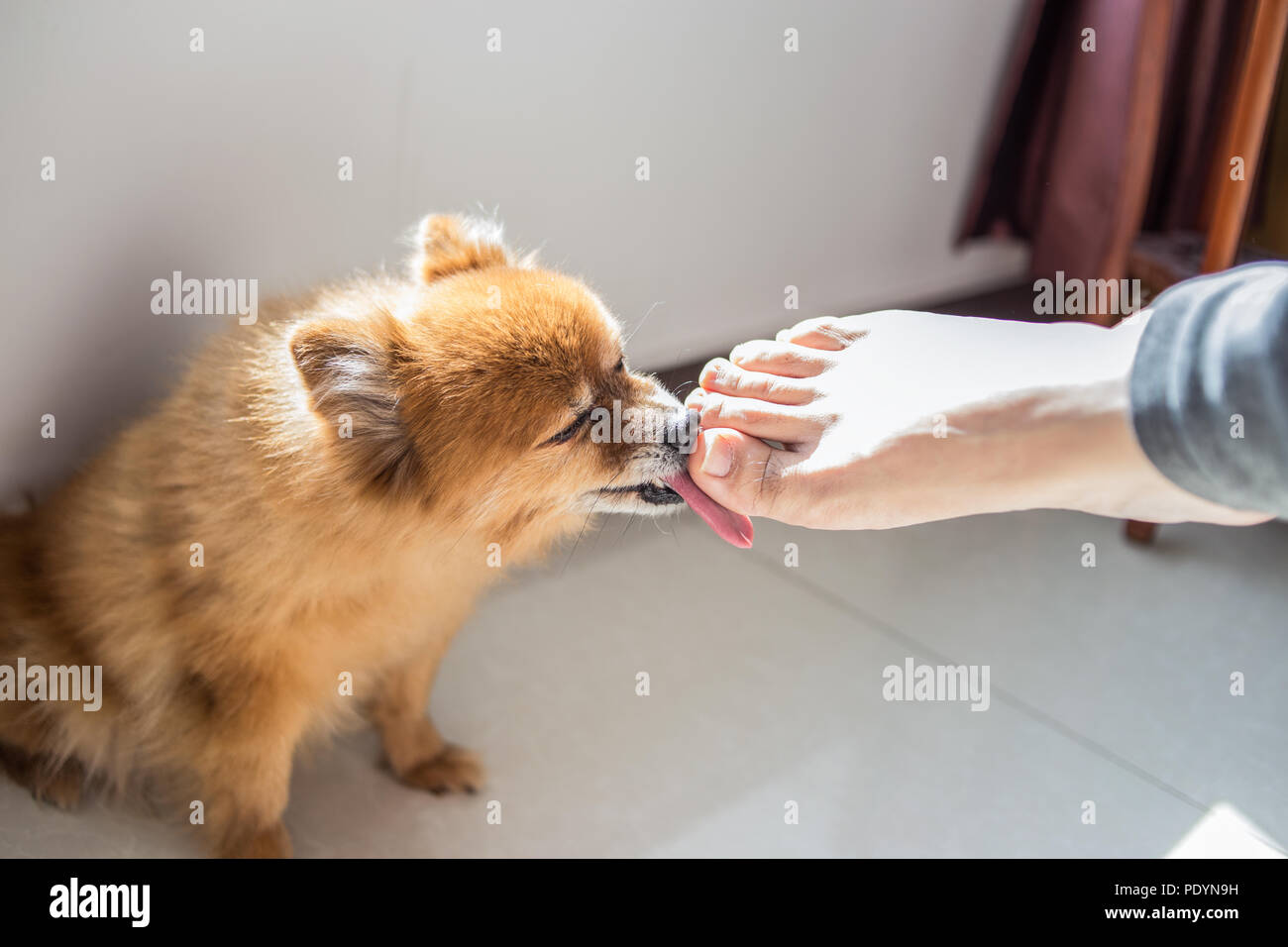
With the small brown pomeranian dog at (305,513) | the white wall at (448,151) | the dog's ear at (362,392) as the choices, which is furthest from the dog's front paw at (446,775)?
the white wall at (448,151)

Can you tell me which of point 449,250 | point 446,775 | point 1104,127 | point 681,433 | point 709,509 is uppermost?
point 1104,127

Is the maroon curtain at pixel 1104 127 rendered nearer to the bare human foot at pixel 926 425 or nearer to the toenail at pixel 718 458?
the bare human foot at pixel 926 425

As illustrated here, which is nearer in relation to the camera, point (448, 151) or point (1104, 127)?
point (448, 151)

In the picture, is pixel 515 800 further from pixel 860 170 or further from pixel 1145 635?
pixel 860 170

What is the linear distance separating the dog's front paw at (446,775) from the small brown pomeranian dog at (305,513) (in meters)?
0.18

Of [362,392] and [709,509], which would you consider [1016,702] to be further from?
[362,392]

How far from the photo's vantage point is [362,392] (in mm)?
1258

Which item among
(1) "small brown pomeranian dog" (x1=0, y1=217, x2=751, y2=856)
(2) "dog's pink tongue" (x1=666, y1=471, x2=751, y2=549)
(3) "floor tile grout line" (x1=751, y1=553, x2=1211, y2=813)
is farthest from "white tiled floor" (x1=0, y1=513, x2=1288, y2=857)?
(2) "dog's pink tongue" (x1=666, y1=471, x2=751, y2=549)

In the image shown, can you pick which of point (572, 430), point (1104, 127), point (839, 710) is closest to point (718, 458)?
point (572, 430)

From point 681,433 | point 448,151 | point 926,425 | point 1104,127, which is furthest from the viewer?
point 1104,127

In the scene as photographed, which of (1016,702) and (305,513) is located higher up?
(305,513)

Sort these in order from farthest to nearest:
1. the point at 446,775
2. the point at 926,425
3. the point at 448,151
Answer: the point at 448,151 < the point at 446,775 < the point at 926,425

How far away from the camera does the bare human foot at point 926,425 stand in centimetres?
113

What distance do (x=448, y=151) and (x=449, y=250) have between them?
0.43 meters
